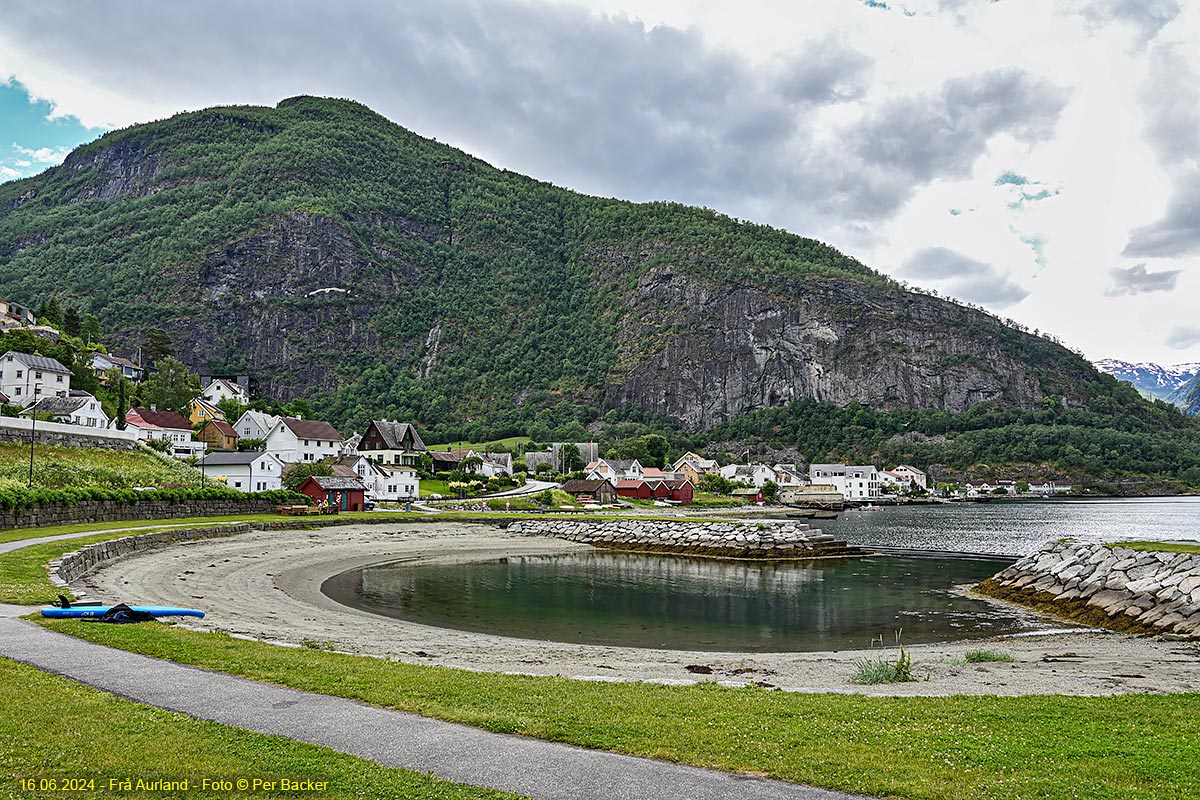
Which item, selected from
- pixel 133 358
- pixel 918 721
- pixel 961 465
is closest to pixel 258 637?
pixel 918 721

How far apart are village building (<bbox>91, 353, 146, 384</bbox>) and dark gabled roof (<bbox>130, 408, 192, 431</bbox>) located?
65.8 ft

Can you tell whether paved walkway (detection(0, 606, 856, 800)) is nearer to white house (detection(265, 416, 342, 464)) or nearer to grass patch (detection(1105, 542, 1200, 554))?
grass patch (detection(1105, 542, 1200, 554))

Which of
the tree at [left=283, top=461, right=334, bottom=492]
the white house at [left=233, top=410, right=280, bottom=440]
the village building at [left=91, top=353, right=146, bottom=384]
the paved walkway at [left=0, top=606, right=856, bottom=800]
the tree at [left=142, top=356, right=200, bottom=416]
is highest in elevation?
the village building at [left=91, top=353, right=146, bottom=384]

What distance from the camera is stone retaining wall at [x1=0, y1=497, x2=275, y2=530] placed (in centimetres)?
3541

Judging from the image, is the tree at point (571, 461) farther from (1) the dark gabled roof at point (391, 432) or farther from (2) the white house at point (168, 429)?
(2) the white house at point (168, 429)

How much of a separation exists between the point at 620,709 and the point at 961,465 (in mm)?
193707

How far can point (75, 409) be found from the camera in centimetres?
6869

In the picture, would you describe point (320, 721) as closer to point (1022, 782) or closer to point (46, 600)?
point (1022, 782)

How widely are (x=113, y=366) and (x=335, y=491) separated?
67.3 metres

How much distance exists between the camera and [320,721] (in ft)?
29.7

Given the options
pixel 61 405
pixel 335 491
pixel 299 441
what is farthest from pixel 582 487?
pixel 61 405

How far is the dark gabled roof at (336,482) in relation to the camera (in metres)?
66.3

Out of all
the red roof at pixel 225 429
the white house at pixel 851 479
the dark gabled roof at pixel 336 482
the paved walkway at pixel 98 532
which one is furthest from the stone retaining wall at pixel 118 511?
the white house at pixel 851 479

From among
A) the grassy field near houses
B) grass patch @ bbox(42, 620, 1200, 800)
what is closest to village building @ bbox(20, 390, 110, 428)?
the grassy field near houses
